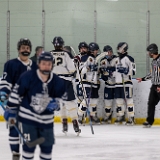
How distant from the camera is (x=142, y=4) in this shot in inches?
432

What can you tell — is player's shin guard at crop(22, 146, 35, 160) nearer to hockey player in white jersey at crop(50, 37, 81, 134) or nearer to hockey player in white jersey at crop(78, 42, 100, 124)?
hockey player in white jersey at crop(50, 37, 81, 134)

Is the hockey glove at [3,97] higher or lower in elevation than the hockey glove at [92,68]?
lower

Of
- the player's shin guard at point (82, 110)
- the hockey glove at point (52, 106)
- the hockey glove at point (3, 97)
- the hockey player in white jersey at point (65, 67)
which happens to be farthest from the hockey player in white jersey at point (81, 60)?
the hockey glove at point (52, 106)

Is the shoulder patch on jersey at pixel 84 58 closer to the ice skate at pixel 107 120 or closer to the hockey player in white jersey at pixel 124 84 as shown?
the hockey player in white jersey at pixel 124 84

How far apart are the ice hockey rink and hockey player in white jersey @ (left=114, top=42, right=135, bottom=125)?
0.47 m

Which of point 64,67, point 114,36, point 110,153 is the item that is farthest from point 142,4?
point 110,153

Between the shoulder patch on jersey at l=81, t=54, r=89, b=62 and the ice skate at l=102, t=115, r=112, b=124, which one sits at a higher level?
the shoulder patch on jersey at l=81, t=54, r=89, b=62

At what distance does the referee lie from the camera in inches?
363

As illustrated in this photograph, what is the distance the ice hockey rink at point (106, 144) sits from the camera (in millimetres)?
5883

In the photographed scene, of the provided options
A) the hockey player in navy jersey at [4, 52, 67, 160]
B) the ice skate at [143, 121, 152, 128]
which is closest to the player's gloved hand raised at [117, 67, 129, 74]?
the ice skate at [143, 121, 152, 128]

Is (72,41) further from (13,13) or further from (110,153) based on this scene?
(110,153)

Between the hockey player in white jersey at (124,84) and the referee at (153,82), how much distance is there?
39 centimetres

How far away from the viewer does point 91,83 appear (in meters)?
9.84

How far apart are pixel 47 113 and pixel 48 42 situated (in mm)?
6767
